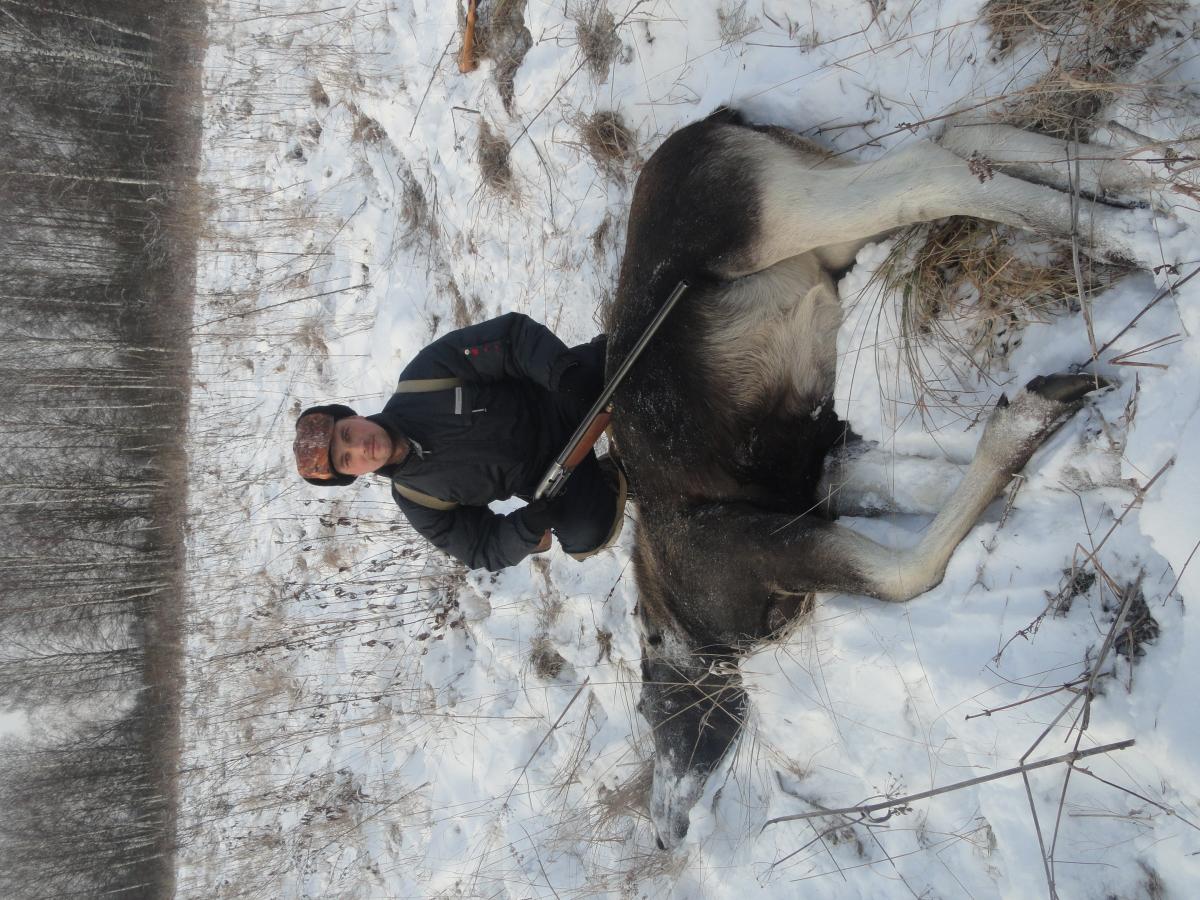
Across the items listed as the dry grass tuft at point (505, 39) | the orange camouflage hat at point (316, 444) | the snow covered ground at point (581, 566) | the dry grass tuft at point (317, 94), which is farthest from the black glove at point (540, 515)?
the dry grass tuft at point (317, 94)

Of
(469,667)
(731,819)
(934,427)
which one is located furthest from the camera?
(469,667)

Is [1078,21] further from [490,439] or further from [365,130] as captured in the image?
[365,130]

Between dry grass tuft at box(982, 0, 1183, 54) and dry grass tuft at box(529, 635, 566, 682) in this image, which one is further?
dry grass tuft at box(529, 635, 566, 682)

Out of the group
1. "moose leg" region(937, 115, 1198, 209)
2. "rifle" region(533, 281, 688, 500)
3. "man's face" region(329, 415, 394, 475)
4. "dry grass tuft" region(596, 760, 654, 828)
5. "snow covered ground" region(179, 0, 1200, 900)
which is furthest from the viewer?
"dry grass tuft" region(596, 760, 654, 828)

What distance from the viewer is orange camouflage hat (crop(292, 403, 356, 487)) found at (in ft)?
9.54

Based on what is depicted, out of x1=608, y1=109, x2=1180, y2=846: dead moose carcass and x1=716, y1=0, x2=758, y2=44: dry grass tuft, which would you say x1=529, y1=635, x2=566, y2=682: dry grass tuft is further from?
x1=716, y1=0, x2=758, y2=44: dry grass tuft

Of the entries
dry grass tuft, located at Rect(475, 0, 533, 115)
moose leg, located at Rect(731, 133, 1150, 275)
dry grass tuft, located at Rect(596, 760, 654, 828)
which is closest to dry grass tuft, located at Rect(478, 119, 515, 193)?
dry grass tuft, located at Rect(475, 0, 533, 115)

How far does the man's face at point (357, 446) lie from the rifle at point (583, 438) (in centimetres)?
76

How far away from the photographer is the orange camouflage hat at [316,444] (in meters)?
2.91

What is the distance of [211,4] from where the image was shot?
21.7 ft

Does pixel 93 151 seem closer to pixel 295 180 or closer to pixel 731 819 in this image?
pixel 295 180

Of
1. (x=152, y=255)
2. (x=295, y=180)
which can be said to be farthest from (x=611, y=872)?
(x=152, y=255)

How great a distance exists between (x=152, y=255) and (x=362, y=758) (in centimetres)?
517

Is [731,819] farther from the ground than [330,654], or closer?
farther from the ground
